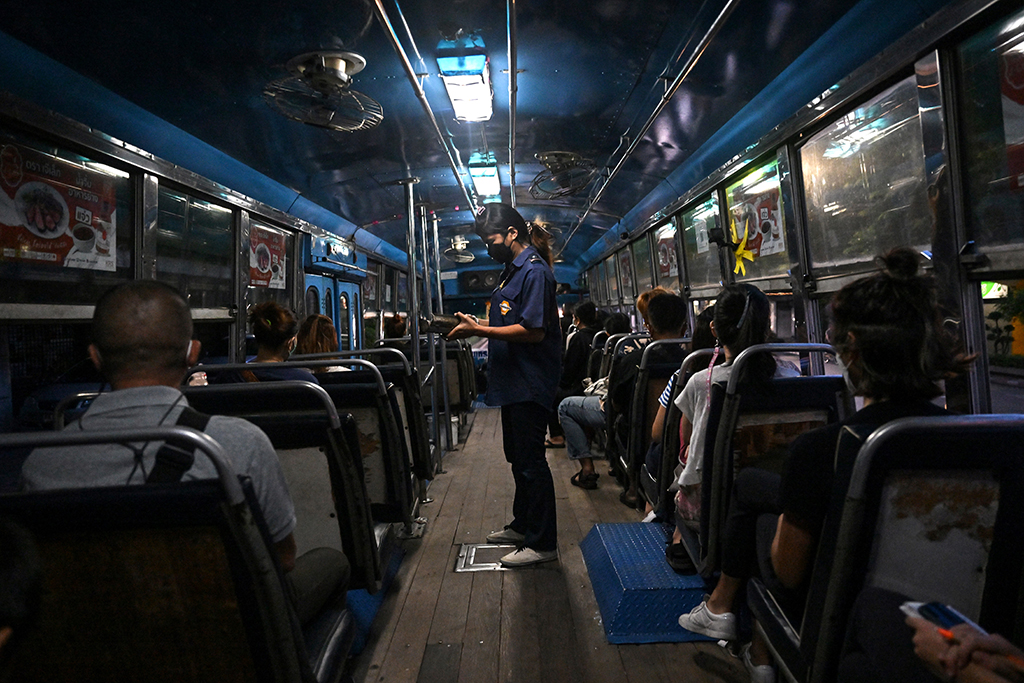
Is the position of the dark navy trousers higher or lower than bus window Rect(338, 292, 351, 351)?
lower

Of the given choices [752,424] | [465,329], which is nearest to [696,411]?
[752,424]

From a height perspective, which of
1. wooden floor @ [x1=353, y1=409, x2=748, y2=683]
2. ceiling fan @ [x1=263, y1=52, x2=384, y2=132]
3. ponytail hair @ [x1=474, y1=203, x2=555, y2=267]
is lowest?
wooden floor @ [x1=353, y1=409, x2=748, y2=683]

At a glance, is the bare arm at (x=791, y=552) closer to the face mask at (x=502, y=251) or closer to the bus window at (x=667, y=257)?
the face mask at (x=502, y=251)

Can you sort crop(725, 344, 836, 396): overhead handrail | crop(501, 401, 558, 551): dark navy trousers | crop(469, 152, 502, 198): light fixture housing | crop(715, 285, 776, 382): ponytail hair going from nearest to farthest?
1. crop(725, 344, 836, 396): overhead handrail
2. crop(715, 285, 776, 382): ponytail hair
3. crop(501, 401, 558, 551): dark navy trousers
4. crop(469, 152, 502, 198): light fixture housing

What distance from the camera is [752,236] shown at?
5.04m

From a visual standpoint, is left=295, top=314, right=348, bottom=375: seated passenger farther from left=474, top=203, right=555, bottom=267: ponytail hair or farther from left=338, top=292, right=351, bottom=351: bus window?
left=338, top=292, right=351, bottom=351: bus window

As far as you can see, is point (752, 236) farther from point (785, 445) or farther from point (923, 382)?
point (923, 382)

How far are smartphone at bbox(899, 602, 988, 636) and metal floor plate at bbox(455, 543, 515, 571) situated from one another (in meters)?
2.56

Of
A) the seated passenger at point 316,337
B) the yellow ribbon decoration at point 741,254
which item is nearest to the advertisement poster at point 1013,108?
the yellow ribbon decoration at point 741,254

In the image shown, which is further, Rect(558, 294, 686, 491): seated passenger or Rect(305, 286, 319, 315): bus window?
Rect(305, 286, 319, 315): bus window

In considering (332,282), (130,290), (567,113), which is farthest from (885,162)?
(332,282)

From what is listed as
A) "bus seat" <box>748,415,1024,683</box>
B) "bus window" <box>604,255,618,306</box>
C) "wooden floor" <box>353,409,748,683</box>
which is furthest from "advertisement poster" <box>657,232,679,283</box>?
"bus seat" <box>748,415,1024,683</box>

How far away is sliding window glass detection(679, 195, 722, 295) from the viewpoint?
6.09 m

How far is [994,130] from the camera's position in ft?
8.02
